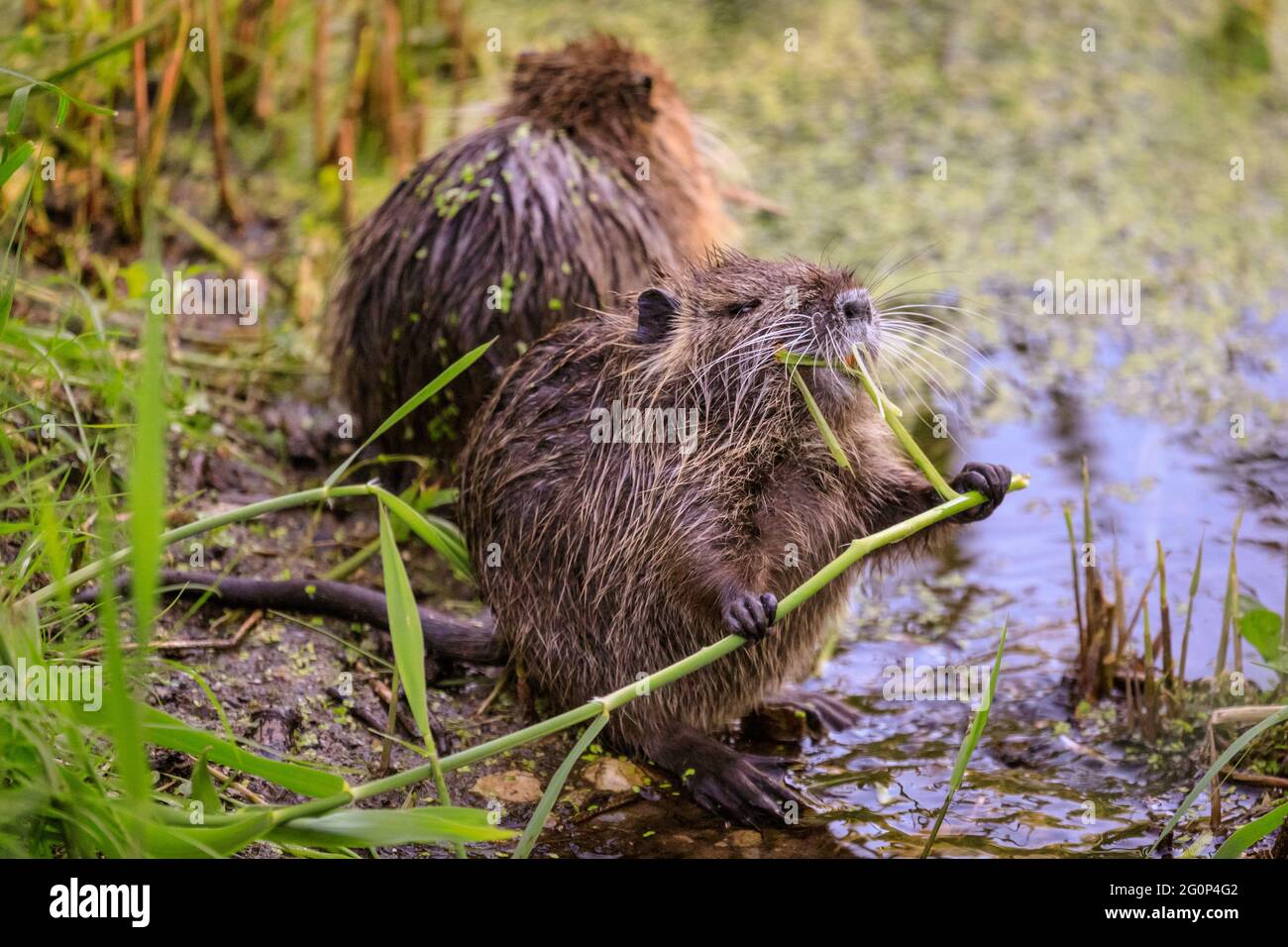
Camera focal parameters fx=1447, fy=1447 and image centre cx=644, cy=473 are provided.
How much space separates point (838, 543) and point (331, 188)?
2.77 metres

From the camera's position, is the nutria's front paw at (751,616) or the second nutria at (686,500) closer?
the nutria's front paw at (751,616)

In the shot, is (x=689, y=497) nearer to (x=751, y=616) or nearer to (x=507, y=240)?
(x=751, y=616)

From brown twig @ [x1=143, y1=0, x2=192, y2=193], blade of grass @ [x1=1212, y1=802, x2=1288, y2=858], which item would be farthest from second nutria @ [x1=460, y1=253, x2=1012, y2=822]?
brown twig @ [x1=143, y1=0, x2=192, y2=193]

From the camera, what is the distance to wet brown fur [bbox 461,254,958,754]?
8.77 ft

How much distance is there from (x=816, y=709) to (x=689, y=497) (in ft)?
2.11

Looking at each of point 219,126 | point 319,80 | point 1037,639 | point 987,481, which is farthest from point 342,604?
point 319,80

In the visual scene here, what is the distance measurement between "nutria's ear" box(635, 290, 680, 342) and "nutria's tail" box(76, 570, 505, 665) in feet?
2.24

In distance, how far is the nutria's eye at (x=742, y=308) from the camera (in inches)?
107

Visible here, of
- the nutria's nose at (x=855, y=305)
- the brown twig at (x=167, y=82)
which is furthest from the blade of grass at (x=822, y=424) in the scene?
the brown twig at (x=167, y=82)

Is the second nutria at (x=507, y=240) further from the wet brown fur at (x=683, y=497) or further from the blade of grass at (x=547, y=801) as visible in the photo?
the blade of grass at (x=547, y=801)

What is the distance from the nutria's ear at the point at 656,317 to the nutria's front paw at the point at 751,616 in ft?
2.19

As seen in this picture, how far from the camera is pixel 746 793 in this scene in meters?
2.67
